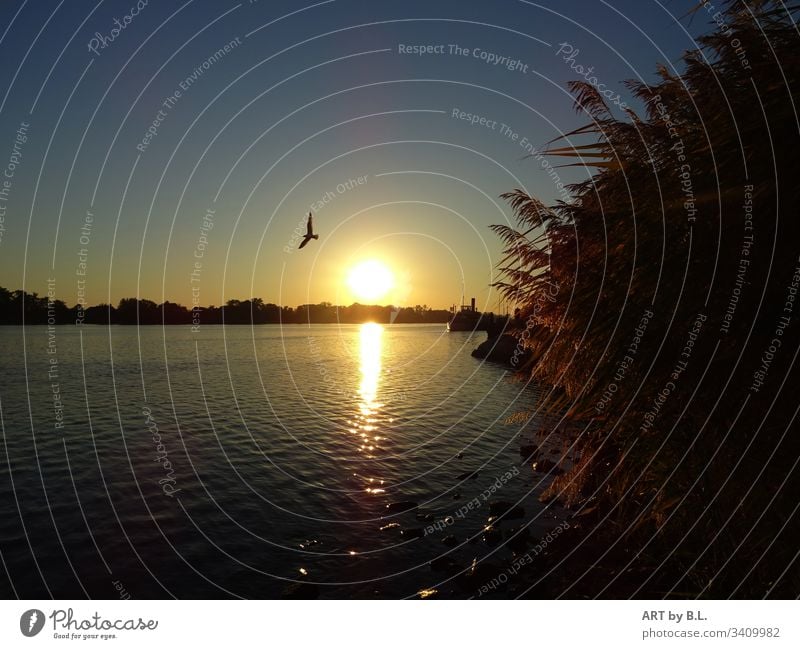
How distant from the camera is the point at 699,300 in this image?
650 centimetres

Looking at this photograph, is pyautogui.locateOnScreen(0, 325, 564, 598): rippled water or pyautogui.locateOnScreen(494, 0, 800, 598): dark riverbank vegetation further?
pyautogui.locateOnScreen(0, 325, 564, 598): rippled water

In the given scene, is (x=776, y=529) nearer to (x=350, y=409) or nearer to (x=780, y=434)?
(x=780, y=434)

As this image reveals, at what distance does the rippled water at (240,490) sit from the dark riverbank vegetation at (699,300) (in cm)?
822

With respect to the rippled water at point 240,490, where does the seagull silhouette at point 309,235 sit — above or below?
above

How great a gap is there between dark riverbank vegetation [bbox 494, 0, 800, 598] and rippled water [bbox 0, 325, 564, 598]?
27.0 feet

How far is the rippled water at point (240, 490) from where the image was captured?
47.5ft

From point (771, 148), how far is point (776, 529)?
485 cm

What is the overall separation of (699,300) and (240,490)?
67.7 ft

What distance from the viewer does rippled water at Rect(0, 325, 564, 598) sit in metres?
14.5

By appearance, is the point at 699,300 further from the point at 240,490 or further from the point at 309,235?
the point at 240,490

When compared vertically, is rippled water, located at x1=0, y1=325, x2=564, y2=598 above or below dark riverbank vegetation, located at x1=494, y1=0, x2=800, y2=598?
below

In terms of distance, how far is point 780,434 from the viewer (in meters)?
6.01
